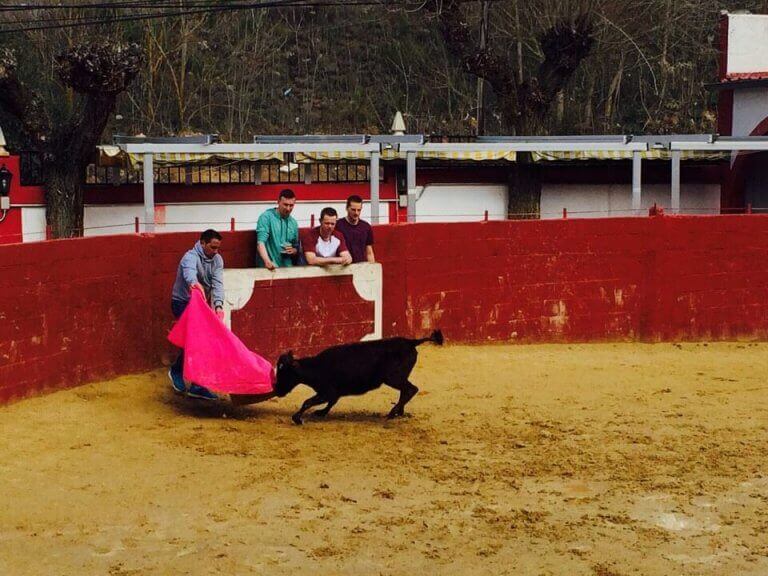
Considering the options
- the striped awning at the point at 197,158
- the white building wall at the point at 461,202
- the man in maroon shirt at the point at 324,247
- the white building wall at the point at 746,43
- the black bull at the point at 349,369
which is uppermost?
the white building wall at the point at 746,43

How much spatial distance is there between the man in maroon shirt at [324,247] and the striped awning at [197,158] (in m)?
8.84

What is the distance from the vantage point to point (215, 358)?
9.09m

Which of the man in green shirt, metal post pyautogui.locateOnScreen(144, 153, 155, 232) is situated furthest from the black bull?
metal post pyautogui.locateOnScreen(144, 153, 155, 232)

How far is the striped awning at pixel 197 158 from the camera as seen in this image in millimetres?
20234

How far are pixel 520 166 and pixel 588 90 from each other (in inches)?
517

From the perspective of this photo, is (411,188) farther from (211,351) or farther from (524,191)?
(211,351)

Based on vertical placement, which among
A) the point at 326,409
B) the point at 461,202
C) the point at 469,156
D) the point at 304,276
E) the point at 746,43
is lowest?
the point at 326,409

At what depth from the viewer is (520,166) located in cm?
2420

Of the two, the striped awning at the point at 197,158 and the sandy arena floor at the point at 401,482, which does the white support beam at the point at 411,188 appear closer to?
the striped awning at the point at 197,158

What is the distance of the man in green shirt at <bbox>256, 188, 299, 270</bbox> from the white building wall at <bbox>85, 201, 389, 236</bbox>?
10.6 meters

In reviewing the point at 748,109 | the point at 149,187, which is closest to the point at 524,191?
the point at 748,109

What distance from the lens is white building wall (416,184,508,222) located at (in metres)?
23.8

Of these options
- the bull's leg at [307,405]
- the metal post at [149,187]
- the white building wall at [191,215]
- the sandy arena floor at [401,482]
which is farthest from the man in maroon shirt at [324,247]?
the white building wall at [191,215]

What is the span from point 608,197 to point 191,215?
7837mm
